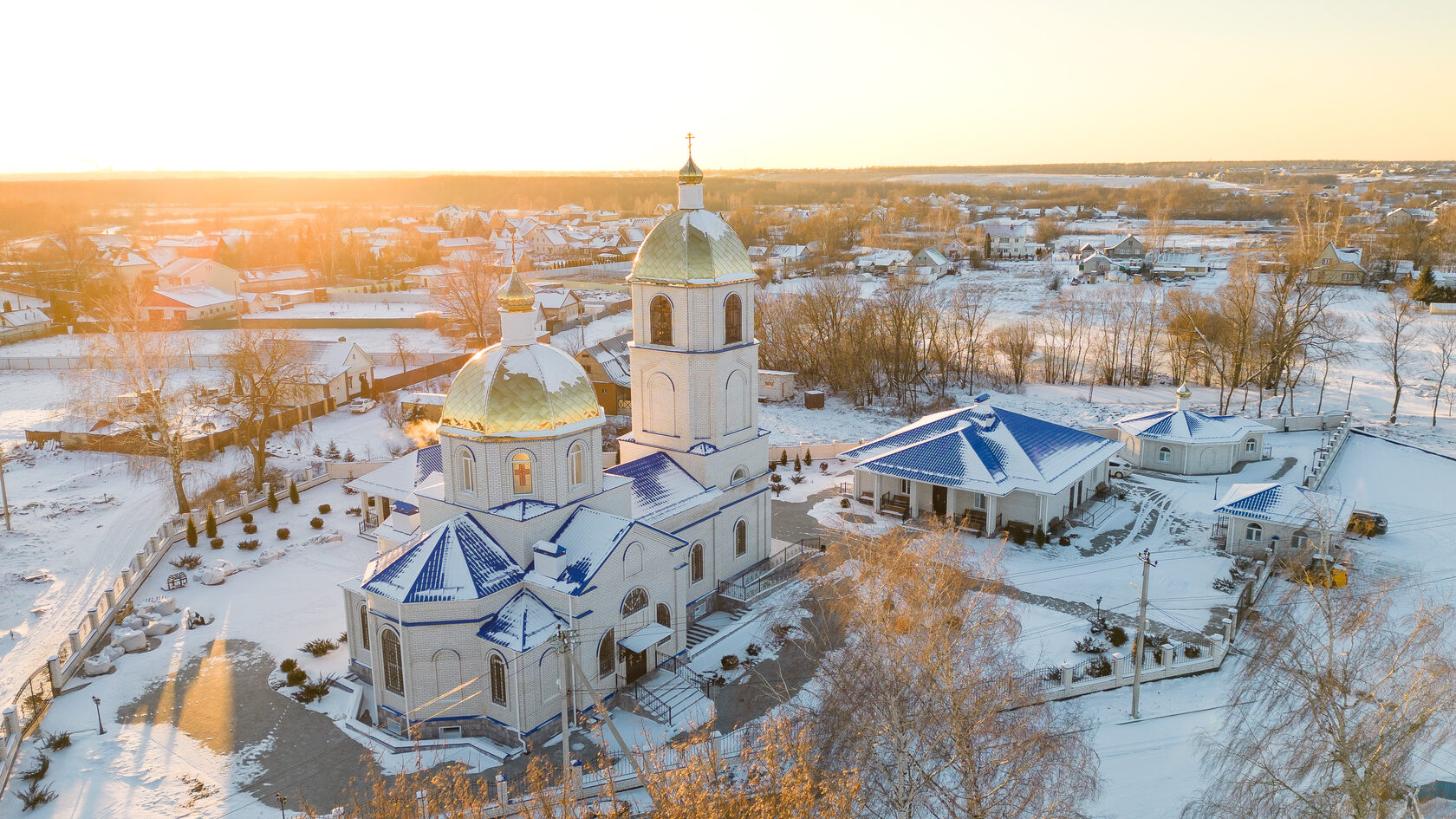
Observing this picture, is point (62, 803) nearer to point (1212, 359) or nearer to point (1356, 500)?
point (1356, 500)

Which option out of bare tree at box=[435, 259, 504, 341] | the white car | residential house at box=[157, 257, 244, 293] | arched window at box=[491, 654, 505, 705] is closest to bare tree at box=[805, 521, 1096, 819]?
arched window at box=[491, 654, 505, 705]

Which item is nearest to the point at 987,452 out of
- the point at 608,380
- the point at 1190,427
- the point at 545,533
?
the point at 1190,427

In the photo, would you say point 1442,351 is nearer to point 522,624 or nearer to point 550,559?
point 550,559

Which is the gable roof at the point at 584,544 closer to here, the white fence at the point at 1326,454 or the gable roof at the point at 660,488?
the gable roof at the point at 660,488

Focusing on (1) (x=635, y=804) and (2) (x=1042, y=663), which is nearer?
(1) (x=635, y=804)

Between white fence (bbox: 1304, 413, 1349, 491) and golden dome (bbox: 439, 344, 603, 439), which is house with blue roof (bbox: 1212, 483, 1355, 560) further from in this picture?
golden dome (bbox: 439, 344, 603, 439)

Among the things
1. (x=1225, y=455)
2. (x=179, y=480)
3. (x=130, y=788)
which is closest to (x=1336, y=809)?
(x=130, y=788)

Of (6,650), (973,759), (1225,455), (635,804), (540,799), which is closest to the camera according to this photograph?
(540,799)
